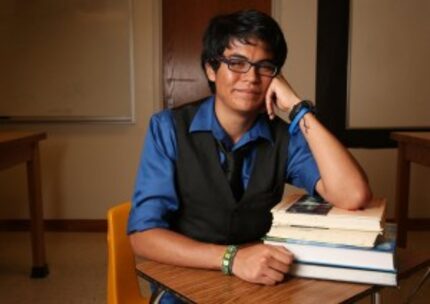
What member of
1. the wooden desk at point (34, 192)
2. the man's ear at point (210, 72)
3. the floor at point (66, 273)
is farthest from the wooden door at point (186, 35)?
the man's ear at point (210, 72)

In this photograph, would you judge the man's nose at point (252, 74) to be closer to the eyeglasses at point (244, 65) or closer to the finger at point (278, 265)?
the eyeglasses at point (244, 65)

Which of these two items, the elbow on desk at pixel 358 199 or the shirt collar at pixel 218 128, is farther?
the shirt collar at pixel 218 128

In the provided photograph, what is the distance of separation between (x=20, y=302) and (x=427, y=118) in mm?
3222

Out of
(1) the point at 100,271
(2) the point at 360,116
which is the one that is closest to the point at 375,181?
(2) the point at 360,116

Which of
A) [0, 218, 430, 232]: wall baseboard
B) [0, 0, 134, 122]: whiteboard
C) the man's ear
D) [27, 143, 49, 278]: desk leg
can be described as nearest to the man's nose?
the man's ear

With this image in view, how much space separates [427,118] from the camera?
362cm

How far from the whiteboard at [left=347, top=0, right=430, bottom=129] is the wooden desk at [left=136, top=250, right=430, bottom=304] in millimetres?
2816

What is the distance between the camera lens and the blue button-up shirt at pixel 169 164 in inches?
44.7

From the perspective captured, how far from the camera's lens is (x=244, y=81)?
1.16m

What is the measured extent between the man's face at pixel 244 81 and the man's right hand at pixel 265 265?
43 cm

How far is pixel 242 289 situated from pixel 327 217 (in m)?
0.22

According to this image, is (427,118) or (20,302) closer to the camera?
(20,302)

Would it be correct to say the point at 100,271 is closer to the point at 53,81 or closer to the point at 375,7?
the point at 53,81

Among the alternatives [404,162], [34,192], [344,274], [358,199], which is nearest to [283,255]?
[344,274]
